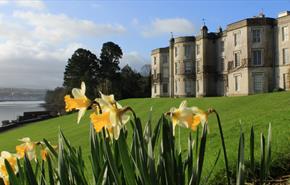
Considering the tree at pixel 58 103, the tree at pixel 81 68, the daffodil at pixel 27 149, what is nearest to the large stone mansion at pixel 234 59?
the tree at pixel 81 68

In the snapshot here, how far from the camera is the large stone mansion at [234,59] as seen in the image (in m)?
45.0

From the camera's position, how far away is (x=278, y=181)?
4945mm

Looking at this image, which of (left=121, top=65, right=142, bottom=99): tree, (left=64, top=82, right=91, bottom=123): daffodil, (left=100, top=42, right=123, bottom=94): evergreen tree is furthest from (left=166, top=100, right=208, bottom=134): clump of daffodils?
(left=100, top=42, right=123, bottom=94): evergreen tree

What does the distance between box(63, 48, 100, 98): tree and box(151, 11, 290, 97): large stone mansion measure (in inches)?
548

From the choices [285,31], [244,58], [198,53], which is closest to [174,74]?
[198,53]

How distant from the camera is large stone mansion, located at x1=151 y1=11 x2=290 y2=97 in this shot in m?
45.0

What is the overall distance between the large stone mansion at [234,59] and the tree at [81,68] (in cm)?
1391

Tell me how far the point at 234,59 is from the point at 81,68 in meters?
30.7

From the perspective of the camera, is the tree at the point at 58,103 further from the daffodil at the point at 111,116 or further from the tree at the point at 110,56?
the daffodil at the point at 111,116

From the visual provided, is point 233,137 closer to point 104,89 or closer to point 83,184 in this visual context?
point 83,184

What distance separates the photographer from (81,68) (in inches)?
2847

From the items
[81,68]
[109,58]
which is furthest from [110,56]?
[81,68]

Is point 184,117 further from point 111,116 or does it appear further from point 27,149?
point 27,149

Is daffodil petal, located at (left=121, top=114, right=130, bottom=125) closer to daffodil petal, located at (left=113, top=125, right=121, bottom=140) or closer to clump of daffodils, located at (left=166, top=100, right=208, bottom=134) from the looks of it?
daffodil petal, located at (left=113, top=125, right=121, bottom=140)
